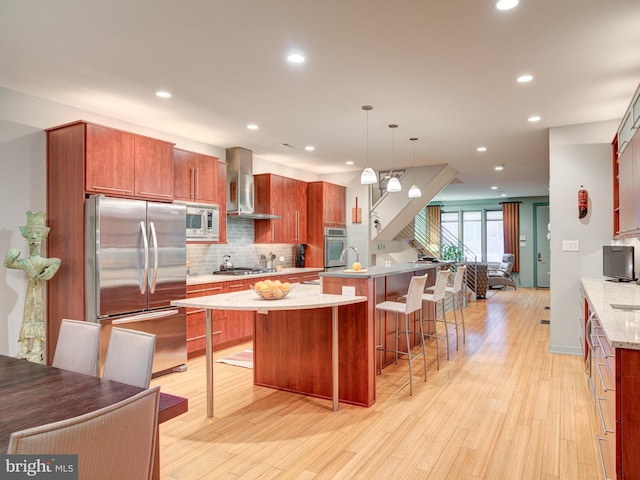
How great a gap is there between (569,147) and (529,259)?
850 cm

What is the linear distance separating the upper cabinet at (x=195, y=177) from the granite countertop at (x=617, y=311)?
4.12 metres

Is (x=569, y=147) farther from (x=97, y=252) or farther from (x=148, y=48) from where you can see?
(x=97, y=252)

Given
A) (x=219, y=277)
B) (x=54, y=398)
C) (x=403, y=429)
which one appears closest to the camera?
(x=54, y=398)

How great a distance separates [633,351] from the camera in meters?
1.71

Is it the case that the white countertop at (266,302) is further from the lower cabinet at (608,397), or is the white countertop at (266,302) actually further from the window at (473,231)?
the window at (473,231)

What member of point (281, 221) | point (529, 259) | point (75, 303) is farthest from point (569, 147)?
point (529, 259)

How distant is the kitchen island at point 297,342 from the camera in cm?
315

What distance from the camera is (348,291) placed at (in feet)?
11.4

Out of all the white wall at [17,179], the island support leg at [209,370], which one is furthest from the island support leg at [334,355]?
the white wall at [17,179]

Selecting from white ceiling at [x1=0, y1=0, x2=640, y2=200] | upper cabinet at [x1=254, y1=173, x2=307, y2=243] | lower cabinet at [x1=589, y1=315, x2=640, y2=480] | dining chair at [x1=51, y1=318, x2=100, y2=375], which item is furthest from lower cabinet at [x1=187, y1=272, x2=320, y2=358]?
lower cabinet at [x1=589, y1=315, x2=640, y2=480]

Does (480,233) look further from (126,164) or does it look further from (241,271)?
(126,164)

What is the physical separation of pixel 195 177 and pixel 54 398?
390 centimetres

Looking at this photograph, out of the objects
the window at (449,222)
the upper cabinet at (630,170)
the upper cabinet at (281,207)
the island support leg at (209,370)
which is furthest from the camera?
the window at (449,222)

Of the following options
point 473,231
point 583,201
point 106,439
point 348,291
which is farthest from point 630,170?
point 473,231
